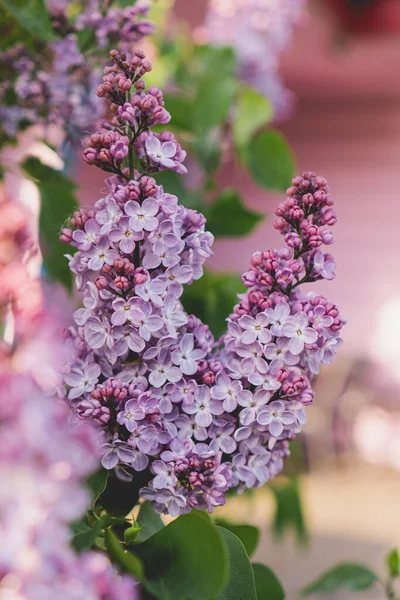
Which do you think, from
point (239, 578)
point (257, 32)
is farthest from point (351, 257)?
point (239, 578)

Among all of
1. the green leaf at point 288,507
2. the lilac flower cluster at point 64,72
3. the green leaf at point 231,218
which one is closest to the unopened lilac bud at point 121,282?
the lilac flower cluster at point 64,72

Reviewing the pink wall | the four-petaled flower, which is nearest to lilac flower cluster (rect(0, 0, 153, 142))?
the four-petaled flower

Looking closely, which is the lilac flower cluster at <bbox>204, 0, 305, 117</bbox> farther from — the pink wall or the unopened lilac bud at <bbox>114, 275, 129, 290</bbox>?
the pink wall

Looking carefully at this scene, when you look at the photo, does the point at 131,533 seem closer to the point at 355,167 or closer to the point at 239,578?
the point at 239,578

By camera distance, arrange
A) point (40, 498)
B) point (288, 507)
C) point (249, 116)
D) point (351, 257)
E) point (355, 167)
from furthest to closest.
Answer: point (355, 167)
point (351, 257)
point (288, 507)
point (249, 116)
point (40, 498)

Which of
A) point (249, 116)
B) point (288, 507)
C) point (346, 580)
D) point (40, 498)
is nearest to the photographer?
point (40, 498)

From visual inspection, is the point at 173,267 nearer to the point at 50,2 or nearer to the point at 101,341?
the point at 101,341

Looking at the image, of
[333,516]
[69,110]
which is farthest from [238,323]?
[333,516]

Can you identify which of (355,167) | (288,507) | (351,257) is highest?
(355,167)
